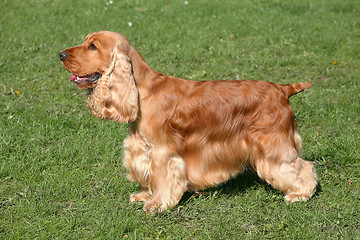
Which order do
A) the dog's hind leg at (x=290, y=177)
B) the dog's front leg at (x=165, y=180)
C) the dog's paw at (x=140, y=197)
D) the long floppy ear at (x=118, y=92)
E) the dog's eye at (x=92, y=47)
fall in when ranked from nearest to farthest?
the long floppy ear at (x=118, y=92), the dog's eye at (x=92, y=47), the dog's front leg at (x=165, y=180), the dog's hind leg at (x=290, y=177), the dog's paw at (x=140, y=197)

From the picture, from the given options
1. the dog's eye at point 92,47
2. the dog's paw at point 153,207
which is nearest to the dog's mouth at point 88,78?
the dog's eye at point 92,47

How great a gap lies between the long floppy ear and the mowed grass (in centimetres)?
97

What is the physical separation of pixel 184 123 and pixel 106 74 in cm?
85

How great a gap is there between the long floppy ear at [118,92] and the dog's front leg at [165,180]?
0.49m

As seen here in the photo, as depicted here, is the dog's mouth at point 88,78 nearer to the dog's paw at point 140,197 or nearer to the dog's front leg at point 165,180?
the dog's front leg at point 165,180

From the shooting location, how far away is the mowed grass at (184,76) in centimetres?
399

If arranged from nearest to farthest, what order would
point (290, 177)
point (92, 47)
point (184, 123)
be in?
point (92, 47) → point (184, 123) → point (290, 177)

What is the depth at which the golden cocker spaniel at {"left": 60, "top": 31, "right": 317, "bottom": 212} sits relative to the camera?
3898 mm

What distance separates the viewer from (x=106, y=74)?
386 cm

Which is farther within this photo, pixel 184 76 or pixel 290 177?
pixel 184 76

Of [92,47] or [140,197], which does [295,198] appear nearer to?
[140,197]

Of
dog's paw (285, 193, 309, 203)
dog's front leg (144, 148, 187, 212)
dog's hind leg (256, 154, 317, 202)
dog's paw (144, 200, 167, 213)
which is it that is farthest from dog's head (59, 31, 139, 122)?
dog's paw (285, 193, 309, 203)

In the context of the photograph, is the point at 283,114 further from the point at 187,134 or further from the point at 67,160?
the point at 67,160

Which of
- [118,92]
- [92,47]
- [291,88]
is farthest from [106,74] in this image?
[291,88]
